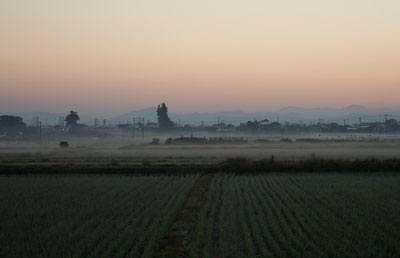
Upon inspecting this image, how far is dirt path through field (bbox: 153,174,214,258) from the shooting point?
973cm

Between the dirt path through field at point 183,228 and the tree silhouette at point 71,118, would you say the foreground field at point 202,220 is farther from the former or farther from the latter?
the tree silhouette at point 71,118

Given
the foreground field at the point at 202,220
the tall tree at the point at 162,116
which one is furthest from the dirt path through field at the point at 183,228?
the tall tree at the point at 162,116

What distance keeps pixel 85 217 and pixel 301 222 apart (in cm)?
736

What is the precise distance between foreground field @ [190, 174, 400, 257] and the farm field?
5.31 feet

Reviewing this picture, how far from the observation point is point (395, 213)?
13.2m

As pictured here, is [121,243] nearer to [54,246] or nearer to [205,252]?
[54,246]

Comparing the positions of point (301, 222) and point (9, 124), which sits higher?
point (9, 124)

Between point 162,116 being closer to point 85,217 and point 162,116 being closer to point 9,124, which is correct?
point 9,124

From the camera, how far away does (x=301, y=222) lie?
12.2m

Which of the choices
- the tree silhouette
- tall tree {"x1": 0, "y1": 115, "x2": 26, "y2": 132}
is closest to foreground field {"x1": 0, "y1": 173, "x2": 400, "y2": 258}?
the tree silhouette

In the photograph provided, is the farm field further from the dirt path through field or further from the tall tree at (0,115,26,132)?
the tall tree at (0,115,26,132)

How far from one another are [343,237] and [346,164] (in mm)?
19841

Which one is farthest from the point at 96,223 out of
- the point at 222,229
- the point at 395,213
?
the point at 395,213

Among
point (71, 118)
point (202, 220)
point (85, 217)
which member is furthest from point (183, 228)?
point (71, 118)
